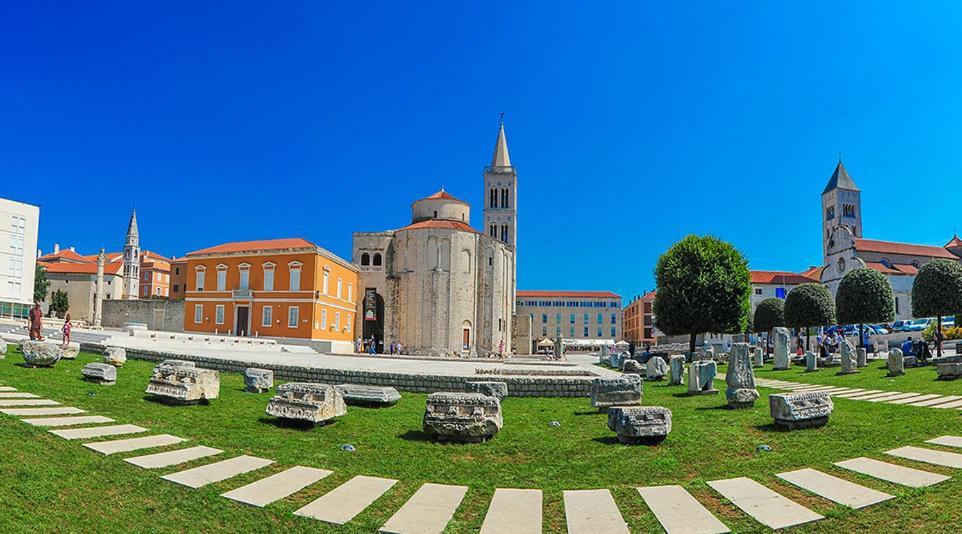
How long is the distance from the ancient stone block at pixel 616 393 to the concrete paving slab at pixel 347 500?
6514 millimetres

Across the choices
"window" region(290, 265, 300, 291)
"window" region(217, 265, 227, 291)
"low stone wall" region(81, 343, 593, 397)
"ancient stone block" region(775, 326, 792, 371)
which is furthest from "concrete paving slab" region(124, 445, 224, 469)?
"window" region(217, 265, 227, 291)

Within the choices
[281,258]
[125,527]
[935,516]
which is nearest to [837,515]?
[935,516]

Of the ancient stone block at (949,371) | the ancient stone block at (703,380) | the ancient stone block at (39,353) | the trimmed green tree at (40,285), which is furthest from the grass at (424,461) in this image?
the trimmed green tree at (40,285)

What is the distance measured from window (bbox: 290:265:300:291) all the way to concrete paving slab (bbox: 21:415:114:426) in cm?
4152

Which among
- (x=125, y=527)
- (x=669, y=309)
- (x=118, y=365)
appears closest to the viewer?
(x=125, y=527)

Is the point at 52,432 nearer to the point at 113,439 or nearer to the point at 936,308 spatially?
the point at 113,439

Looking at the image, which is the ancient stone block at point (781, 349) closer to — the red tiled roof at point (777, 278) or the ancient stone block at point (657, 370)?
the ancient stone block at point (657, 370)

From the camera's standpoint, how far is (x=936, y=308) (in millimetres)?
34031

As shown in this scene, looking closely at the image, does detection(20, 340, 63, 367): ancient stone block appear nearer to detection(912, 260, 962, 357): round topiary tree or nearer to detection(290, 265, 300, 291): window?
detection(290, 265, 300, 291): window

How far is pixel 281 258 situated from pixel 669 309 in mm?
30479

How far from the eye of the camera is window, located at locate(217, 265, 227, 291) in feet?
172

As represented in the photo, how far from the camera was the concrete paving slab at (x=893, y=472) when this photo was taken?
264 inches

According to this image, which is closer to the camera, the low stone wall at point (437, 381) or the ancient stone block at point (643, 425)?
the ancient stone block at point (643, 425)

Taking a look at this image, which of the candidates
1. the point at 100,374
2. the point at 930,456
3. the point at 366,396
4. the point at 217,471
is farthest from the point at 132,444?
the point at 930,456
